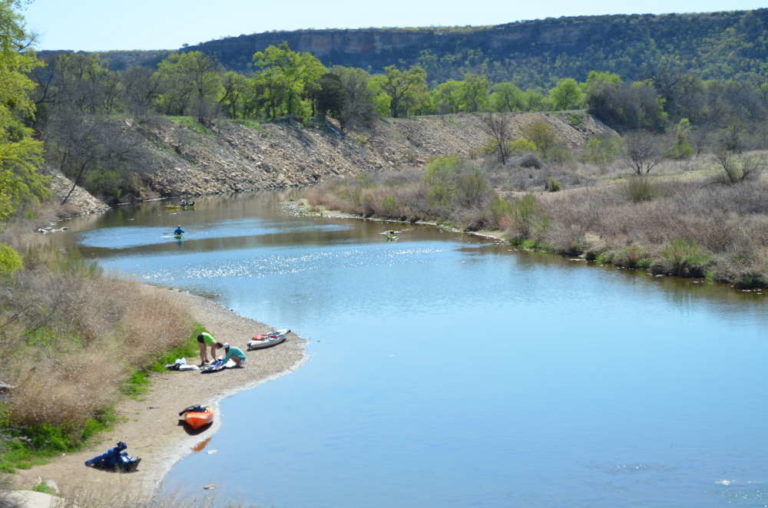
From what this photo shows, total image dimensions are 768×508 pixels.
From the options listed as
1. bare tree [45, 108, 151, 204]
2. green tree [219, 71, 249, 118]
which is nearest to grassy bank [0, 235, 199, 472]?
bare tree [45, 108, 151, 204]

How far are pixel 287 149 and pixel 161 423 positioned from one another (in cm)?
8191

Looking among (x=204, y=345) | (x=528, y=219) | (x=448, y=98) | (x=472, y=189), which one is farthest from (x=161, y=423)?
(x=448, y=98)

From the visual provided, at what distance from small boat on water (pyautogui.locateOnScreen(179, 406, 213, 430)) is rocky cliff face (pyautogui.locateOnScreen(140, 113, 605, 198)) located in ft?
213

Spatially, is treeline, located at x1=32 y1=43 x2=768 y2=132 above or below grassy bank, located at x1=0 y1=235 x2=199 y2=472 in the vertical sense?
above

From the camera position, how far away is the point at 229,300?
32875 millimetres

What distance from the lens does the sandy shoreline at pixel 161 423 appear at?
14711mm

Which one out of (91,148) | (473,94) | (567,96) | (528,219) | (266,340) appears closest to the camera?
(266,340)

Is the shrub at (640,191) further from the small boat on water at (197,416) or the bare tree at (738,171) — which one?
the small boat on water at (197,416)

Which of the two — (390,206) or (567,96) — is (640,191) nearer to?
(390,206)

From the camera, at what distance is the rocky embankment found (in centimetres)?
8594

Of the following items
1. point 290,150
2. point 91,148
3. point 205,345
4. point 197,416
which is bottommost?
point 197,416

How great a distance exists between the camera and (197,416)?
18.5 meters

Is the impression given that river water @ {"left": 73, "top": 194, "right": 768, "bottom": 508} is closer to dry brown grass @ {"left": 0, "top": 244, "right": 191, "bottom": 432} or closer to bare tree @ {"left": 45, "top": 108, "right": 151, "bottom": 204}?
dry brown grass @ {"left": 0, "top": 244, "right": 191, "bottom": 432}

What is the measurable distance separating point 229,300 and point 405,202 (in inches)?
1163
